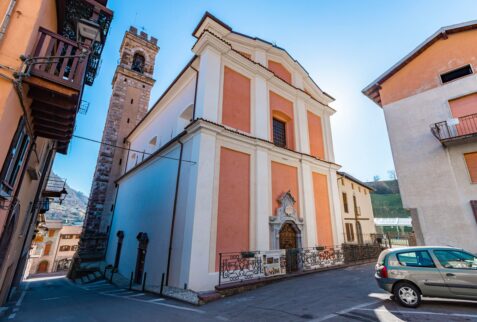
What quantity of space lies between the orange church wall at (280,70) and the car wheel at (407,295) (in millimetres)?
12085

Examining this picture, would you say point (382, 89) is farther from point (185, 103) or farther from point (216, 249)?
point (216, 249)

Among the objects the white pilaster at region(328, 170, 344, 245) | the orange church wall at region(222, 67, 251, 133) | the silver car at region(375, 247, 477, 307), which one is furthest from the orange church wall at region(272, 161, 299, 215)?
the silver car at region(375, 247, 477, 307)

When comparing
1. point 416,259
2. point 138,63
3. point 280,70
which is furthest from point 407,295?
point 138,63

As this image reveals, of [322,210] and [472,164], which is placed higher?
[472,164]

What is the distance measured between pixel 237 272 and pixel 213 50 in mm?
9575

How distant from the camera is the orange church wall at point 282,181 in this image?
35.6ft

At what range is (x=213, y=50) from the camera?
33.9 feet

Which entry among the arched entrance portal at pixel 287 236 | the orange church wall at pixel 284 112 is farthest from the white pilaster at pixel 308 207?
the orange church wall at pixel 284 112

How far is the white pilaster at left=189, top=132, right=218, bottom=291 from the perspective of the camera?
7.25 meters

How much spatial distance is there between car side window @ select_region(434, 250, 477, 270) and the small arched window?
86.1 feet

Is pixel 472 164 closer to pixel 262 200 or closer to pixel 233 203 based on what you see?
pixel 262 200

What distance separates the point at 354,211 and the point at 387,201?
3304 cm

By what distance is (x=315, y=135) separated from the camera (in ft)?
49.1

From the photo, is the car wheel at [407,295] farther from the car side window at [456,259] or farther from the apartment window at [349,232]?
the apartment window at [349,232]
